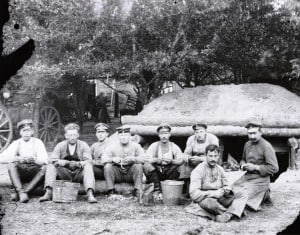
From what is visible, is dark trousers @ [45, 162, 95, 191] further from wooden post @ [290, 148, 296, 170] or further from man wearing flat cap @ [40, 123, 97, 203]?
wooden post @ [290, 148, 296, 170]

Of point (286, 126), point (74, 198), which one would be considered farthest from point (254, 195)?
point (286, 126)

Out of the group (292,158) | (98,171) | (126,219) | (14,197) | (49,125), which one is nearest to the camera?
(126,219)

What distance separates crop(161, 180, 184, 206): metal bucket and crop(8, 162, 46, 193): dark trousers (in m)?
1.96

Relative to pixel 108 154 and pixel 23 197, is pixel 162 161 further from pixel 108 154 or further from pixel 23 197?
pixel 23 197

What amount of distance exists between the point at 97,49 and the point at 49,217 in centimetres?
620

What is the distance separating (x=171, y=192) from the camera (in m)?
6.66

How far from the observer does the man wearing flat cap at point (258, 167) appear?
6.30 metres

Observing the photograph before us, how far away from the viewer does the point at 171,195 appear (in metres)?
6.66

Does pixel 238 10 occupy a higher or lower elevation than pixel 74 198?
higher

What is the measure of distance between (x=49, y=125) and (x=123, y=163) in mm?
6101

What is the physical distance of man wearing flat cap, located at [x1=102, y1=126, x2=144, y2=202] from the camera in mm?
7180

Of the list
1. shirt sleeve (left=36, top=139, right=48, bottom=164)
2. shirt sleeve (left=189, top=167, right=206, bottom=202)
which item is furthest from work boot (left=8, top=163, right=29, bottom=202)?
shirt sleeve (left=189, top=167, right=206, bottom=202)

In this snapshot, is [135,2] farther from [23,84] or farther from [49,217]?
[49,217]

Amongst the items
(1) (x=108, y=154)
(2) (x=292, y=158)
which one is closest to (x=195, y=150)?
(1) (x=108, y=154)
